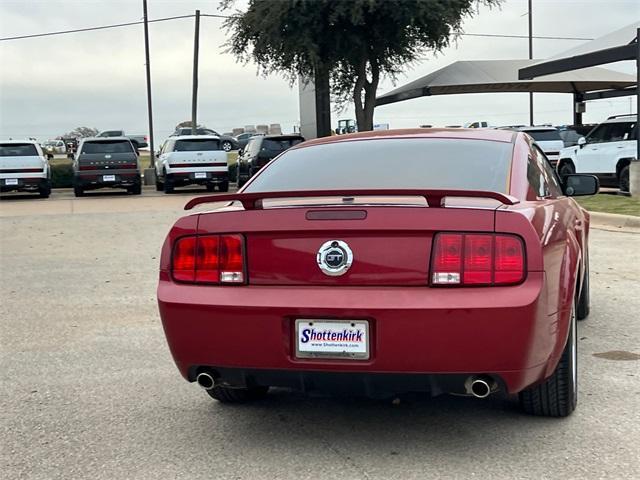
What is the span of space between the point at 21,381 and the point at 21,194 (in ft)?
67.2

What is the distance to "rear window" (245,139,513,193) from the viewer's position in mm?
4047

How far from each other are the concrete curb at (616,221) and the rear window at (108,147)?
13169 mm

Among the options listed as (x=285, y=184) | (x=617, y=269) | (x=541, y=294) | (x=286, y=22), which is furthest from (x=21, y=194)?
(x=541, y=294)

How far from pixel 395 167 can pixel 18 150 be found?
1887 centimetres

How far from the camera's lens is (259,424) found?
4.05 meters

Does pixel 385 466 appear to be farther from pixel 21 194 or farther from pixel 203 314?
pixel 21 194

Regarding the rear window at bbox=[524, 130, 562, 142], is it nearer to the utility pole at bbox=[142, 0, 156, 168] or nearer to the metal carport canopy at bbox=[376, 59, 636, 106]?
the metal carport canopy at bbox=[376, 59, 636, 106]

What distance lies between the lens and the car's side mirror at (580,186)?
559cm

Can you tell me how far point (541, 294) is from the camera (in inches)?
130

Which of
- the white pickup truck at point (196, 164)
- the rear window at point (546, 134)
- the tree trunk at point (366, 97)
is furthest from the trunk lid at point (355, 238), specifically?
the tree trunk at point (366, 97)

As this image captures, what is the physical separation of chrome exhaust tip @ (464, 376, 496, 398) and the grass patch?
994 centimetres

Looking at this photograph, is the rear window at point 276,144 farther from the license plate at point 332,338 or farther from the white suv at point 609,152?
the license plate at point 332,338

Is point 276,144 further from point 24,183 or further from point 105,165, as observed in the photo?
point 24,183

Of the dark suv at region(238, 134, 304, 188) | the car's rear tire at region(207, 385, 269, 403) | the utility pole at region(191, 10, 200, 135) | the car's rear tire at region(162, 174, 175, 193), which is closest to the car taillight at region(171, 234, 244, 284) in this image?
the car's rear tire at region(207, 385, 269, 403)
